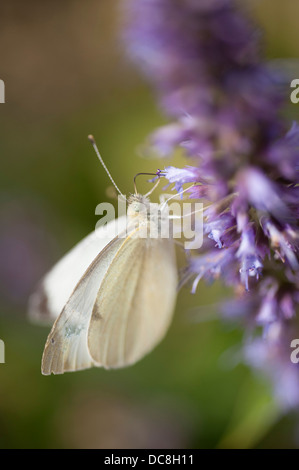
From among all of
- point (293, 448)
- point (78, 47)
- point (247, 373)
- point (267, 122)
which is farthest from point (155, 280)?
point (78, 47)

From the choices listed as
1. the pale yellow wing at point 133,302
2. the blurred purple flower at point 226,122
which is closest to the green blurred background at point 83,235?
the pale yellow wing at point 133,302

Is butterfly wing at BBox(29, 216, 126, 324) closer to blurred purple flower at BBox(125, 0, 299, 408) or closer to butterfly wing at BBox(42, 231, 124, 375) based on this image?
butterfly wing at BBox(42, 231, 124, 375)

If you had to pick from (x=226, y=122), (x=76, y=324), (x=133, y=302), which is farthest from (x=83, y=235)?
(x=226, y=122)

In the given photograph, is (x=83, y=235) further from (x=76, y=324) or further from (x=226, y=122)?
(x=226, y=122)

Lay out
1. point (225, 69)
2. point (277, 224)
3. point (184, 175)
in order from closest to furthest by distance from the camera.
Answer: point (225, 69) → point (277, 224) → point (184, 175)

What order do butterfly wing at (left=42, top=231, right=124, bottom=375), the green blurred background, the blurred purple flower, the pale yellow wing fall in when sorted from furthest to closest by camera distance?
the green blurred background, the pale yellow wing, butterfly wing at (left=42, top=231, right=124, bottom=375), the blurred purple flower

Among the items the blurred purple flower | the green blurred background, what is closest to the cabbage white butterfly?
the blurred purple flower

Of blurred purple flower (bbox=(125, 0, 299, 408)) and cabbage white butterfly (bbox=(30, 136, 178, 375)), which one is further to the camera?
cabbage white butterfly (bbox=(30, 136, 178, 375))

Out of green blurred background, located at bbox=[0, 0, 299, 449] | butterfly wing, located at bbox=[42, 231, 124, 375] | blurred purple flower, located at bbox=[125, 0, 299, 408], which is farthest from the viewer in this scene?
green blurred background, located at bbox=[0, 0, 299, 449]

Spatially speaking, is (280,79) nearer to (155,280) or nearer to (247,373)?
(155,280)
